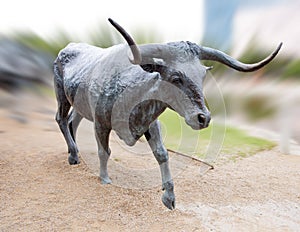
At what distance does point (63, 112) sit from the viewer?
3.86 metres

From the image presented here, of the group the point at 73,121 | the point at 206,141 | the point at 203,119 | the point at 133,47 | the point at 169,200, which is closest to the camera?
the point at 133,47

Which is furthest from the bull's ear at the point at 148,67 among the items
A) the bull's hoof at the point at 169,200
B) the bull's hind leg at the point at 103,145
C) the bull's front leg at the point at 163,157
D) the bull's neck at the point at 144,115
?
the bull's hoof at the point at 169,200

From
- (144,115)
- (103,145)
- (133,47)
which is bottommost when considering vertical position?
(103,145)

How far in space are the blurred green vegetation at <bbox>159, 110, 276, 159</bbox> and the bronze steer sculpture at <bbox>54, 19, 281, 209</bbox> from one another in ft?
5.00

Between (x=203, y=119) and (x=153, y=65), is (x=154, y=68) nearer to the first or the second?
(x=153, y=65)

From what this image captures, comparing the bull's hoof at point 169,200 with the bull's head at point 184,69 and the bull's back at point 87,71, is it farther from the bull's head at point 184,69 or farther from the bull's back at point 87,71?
the bull's back at point 87,71

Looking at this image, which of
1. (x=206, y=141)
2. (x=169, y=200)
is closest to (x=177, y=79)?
(x=169, y=200)

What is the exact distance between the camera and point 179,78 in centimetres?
221

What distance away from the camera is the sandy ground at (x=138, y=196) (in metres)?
2.60

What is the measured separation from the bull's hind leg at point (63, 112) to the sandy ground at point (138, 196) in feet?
0.49

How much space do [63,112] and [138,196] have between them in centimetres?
141

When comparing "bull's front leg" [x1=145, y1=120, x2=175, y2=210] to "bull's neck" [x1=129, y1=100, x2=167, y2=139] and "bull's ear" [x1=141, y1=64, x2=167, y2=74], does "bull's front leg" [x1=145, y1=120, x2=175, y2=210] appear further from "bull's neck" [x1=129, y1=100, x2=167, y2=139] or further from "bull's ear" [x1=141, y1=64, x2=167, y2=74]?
"bull's ear" [x1=141, y1=64, x2=167, y2=74]

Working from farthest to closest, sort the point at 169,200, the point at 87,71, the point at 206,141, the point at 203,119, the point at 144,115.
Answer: the point at 206,141 < the point at 87,71 < the point at 169,200 < the point at 144,115 < the point at 203,119

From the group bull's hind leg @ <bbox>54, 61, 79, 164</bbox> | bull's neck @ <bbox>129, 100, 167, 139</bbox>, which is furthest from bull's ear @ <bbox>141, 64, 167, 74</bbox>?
bull's hind leg @ <bbox>54, 61, 79, 164</bbox>
